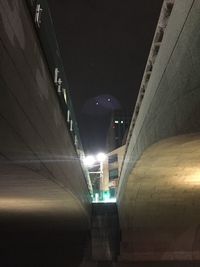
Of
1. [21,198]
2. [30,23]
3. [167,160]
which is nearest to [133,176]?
[167,160]

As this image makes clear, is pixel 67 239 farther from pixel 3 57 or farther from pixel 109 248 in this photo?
pixel 3 57

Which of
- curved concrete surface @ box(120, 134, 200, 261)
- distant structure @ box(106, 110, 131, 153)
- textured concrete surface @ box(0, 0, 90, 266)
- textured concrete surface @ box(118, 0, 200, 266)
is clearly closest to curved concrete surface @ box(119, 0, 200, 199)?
textured concrete surface @ box(118, 0, 200, 266)

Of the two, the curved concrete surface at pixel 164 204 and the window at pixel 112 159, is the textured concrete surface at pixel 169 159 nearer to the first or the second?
the curved concrete surface at pixel 164 204

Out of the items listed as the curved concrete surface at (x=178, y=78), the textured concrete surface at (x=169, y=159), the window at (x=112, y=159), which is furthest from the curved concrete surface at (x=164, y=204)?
the window at (x=112, y=159)

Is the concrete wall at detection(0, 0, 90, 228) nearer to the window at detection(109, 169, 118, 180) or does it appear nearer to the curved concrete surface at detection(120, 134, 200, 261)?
the curved concrete surface at detection(120, 134, 200, 261)

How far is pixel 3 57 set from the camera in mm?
3812

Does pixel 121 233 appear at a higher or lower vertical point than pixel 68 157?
lower

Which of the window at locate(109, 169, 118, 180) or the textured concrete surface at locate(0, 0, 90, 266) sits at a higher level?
the window at locate(109, 169, 118, 180)

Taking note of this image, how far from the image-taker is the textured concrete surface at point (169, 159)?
573 cm

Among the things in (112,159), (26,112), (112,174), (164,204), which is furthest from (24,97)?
(112,159)

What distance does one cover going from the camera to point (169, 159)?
35.6 ft

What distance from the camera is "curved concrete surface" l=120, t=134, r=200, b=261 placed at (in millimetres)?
10315

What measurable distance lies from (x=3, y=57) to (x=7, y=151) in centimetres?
120

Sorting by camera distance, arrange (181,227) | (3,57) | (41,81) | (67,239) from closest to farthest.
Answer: (3,57) < (41,81) < (181,227) < (67,239)
